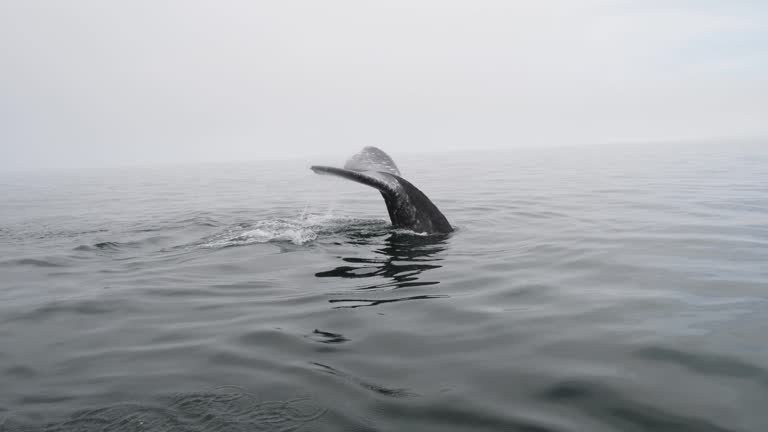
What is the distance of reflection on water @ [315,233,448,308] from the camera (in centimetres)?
583

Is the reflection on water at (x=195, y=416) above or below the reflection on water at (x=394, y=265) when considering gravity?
below

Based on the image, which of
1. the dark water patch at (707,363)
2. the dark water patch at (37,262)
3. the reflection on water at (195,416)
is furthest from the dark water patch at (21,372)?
the dark water patch at (707,363)

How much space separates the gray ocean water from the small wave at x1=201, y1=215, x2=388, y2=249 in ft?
0.33

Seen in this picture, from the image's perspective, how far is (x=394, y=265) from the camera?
7.25 metres

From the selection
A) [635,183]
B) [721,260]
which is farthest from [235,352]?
[635,183]

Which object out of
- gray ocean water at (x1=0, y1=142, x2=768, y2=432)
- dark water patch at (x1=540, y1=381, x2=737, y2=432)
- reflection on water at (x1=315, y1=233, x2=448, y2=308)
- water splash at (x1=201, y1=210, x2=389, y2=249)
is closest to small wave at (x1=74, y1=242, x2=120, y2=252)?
gray ocean water at (x1=0, y1=142, x2=768, y2=432)

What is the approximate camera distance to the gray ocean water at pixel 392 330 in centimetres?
327

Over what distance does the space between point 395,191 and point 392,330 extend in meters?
4.13

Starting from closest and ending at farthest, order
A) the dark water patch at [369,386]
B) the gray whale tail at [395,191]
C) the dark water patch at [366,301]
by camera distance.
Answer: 1. the dark water patch at [369,386]
2. the dark water patch at [366,301]
3. the gray whale tail at [395,191]

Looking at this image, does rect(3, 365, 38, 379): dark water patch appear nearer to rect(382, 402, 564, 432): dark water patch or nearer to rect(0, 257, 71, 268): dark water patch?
rect(382, 402, 564, 432): dark water patch

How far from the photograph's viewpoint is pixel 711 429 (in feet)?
9.82

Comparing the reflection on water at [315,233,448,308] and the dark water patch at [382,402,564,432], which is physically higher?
the reflection on water at [315,233,448,308]

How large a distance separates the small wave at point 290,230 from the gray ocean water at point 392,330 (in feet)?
0.33

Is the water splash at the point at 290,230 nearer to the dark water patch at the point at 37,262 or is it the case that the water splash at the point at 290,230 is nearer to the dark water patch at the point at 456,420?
the dark water patch at the point at 37,262
